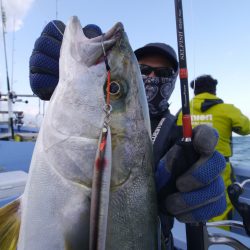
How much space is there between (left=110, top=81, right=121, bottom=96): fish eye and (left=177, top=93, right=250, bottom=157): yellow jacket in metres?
3.03

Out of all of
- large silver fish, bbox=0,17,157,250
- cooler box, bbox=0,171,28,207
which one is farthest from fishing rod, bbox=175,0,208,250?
cooler box, bbox=0,171,28,207

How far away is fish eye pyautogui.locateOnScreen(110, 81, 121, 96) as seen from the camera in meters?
1.04

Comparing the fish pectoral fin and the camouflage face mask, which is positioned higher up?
the camouflage face mask

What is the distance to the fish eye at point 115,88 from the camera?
3.40 feet

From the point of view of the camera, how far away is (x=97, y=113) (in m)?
1.00

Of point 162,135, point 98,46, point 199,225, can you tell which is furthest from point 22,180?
point 98,46

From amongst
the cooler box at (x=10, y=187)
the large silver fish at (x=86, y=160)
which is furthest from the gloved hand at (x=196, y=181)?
the cooler box at (x=10, y=187)

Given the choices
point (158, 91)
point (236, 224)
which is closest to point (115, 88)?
point (158, 91)

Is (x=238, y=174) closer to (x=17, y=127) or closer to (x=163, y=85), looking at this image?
(x=163, y=85)

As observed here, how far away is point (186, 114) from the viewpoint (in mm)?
1524

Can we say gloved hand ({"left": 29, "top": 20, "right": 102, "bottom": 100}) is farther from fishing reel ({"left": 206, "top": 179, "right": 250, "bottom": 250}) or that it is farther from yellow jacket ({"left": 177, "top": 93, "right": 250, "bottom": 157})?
yellow jacket ({"left": 177, "top": 93, "right": 250, "bottom": 157})

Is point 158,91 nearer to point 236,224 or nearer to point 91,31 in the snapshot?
point 91,31

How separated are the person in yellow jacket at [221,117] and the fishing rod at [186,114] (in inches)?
89.2

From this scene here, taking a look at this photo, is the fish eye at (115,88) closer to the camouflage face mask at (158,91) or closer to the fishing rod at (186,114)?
the fishing rod at (186,114)
